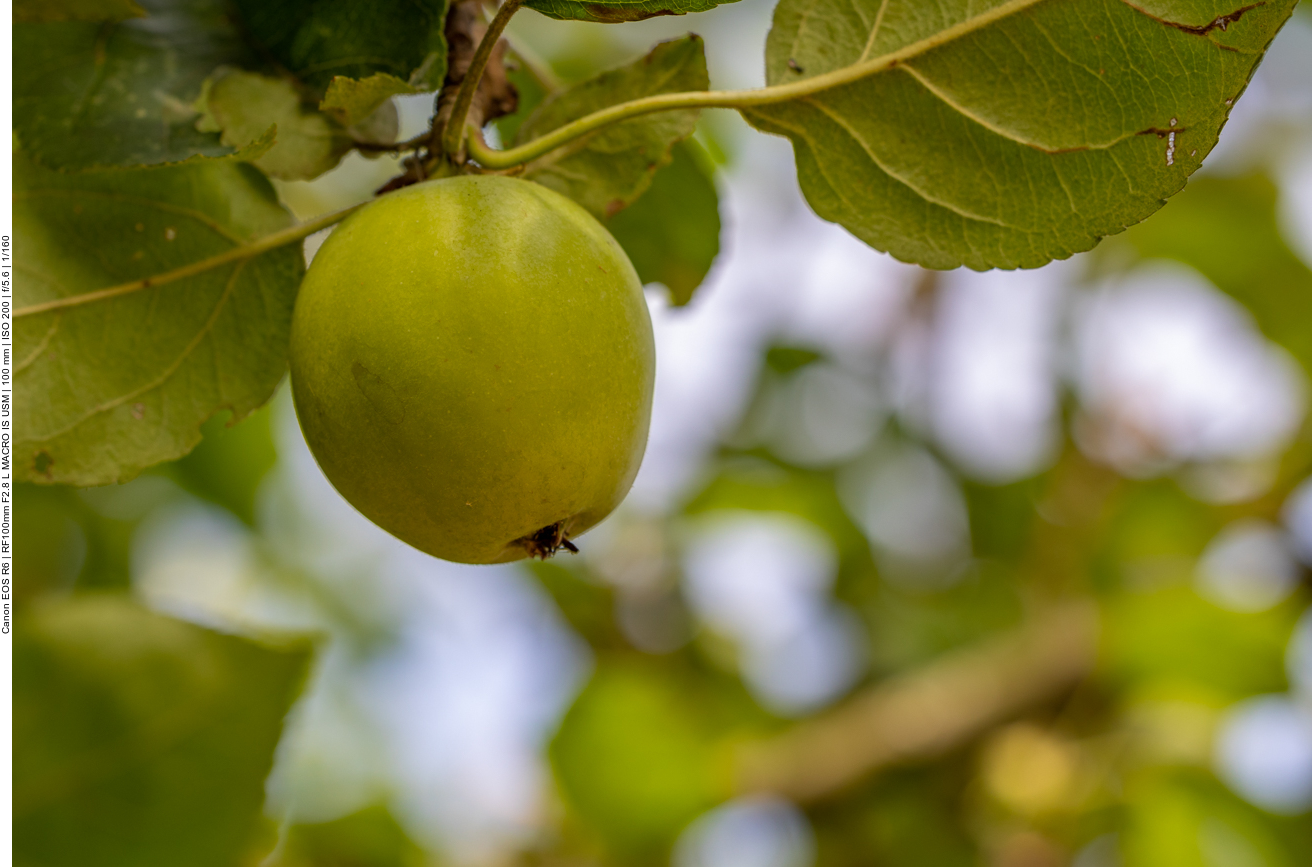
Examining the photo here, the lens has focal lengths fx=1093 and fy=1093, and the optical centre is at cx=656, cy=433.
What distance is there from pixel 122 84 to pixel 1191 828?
237 cm

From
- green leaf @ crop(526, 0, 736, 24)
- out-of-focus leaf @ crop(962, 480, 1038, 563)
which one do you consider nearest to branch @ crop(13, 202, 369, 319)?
green leaf @ crop(526, 0, 736, 24)

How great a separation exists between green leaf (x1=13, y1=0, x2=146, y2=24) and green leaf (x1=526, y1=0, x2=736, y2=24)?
0.36 meters

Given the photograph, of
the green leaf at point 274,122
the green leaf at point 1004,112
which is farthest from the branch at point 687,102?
the green leaf at point 274,122

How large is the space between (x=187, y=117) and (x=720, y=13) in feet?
6.62

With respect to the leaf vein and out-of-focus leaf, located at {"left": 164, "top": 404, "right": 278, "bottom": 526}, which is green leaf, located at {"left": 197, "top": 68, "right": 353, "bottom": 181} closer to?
the leaf vein

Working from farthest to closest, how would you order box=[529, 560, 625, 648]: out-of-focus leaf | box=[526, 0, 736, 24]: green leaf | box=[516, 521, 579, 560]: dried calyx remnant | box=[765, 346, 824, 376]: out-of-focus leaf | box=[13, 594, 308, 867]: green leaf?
box=[765, 346, 824, 376]: out-of-focus leaf → box=[529, 560, 625, 648]: out-of-focus leaf → box=[13, 594, 308, 867]: green leaf → box=[516, 521, 579, 560]: dried calyx remnant → box=[526, 0, 736, 24]: green leaf

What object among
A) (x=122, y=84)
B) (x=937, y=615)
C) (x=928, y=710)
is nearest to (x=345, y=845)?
(x=928, y=710)

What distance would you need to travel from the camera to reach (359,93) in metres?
0.68

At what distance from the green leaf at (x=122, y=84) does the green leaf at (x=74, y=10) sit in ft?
0.06

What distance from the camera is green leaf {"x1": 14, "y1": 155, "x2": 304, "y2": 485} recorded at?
0.74 meters

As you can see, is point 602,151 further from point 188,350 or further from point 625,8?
point 188,350

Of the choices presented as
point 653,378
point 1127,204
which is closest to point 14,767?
point 653,378

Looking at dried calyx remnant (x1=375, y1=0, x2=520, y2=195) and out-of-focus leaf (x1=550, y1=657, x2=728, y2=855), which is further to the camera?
out-of-focus leaf (x1=550, y1=657, x2=728, y2=855)

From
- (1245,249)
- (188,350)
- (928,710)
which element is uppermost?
(188,350)
